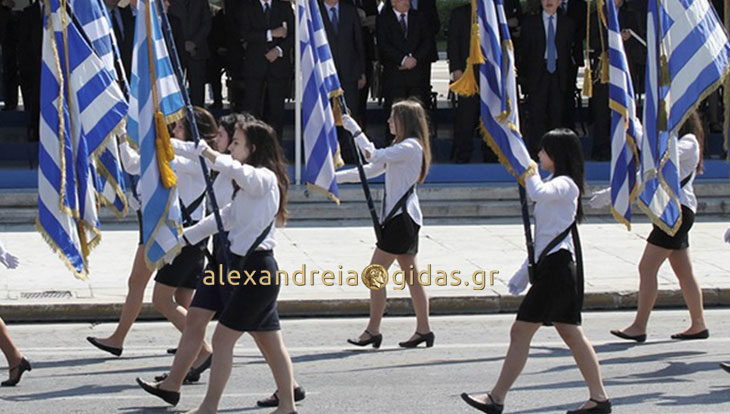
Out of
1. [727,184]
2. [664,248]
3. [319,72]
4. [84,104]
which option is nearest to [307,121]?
[319,72]

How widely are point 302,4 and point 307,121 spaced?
97 centimetres

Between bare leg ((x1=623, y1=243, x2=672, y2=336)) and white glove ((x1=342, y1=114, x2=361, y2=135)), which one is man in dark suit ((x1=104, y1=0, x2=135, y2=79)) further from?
bare leg ((x1=623, y1=243, x2=672, y2=336))

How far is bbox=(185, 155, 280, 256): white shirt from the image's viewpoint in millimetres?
8336

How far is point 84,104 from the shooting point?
980 centimetres

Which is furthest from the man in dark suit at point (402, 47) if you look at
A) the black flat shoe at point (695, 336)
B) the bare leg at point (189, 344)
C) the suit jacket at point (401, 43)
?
the bare leg at point (189, 344)

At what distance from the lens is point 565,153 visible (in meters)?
8.73

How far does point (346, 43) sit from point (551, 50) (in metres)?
2.53

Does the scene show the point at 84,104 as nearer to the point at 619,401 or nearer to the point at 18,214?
the point at 619,401

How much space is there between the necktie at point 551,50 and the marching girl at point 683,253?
6450mm

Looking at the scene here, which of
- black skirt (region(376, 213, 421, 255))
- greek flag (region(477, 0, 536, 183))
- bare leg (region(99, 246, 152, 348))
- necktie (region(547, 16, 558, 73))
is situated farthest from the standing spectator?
greek flag (region(477, 0, 536, 183))

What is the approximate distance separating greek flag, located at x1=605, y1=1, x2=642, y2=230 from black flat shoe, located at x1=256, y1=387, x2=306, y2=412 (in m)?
2.91

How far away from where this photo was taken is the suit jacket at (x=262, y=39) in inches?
667

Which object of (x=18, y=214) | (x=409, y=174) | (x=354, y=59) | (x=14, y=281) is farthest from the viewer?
(x=354, y=59)

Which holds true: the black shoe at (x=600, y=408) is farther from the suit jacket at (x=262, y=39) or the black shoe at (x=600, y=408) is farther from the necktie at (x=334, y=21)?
the necktie at (x=334, y=21)
